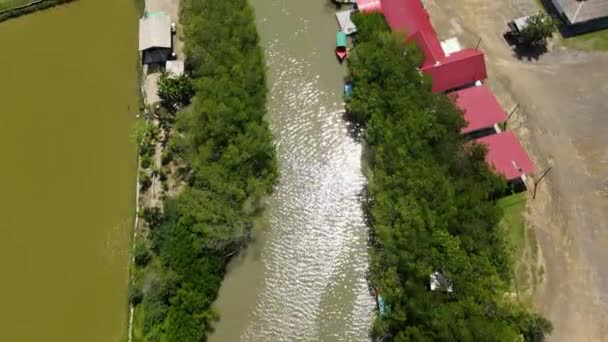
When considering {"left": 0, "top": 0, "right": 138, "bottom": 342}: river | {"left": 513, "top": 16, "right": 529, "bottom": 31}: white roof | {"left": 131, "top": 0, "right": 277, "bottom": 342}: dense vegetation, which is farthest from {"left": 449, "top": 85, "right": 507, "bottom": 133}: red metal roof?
{"left": 0, "top": 0, "right": 138, "bottom": 342}: river

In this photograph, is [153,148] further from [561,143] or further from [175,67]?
[561,143]

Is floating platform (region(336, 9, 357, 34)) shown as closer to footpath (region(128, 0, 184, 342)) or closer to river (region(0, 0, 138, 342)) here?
footpath (region(128, 0, 184, 342))

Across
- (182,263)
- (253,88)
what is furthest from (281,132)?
(182,263)

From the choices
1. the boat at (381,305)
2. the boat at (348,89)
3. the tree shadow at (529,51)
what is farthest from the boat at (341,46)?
the boat at (381,305)

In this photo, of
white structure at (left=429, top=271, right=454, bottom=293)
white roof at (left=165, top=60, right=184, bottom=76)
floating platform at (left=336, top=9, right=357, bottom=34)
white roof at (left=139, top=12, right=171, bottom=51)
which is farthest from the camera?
floating platform at (left=336, top=9, right=357, bottom=34)

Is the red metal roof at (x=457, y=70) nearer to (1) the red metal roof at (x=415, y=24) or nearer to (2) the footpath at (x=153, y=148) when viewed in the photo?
(1) the red metal roof at (x=415, y=24)

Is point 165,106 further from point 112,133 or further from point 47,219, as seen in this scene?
point 47,219

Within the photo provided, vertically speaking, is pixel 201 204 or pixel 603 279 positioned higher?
pixel 201 204
